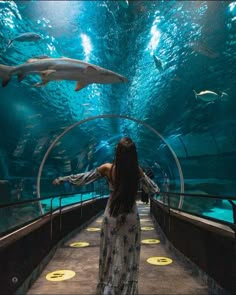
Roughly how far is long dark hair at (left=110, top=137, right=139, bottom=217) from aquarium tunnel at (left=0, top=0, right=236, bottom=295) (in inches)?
34.5

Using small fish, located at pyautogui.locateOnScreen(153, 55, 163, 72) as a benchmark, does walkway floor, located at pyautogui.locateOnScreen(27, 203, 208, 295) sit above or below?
below

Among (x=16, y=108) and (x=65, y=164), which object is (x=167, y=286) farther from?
(x=65, y=164)

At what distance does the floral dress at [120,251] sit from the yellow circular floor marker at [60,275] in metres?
1.56

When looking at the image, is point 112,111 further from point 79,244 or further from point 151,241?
point 79,244

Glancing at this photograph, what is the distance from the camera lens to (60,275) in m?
4.04

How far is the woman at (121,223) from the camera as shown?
243 centimetres

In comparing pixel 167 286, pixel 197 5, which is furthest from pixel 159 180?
pixel 167 286

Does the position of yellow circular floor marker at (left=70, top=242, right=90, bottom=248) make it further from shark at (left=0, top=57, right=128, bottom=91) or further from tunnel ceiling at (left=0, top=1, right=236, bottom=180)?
tunnel ceiling at (left=0, top=1, right=236, bottom=180)

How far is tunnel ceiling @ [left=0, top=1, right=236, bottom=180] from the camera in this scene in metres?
7.13

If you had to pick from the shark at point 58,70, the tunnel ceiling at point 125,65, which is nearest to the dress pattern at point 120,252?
the shark at point 58,70

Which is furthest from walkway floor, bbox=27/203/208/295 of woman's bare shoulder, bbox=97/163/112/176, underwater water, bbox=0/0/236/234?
woman's bare shoulder, bbox=97/163/112/176

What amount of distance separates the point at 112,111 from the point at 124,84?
249 cm

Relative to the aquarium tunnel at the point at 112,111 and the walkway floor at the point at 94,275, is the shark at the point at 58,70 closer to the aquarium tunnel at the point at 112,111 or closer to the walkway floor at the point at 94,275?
the aquarium tunnel at the point at 112,111

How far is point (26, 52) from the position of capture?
9.01 meters
